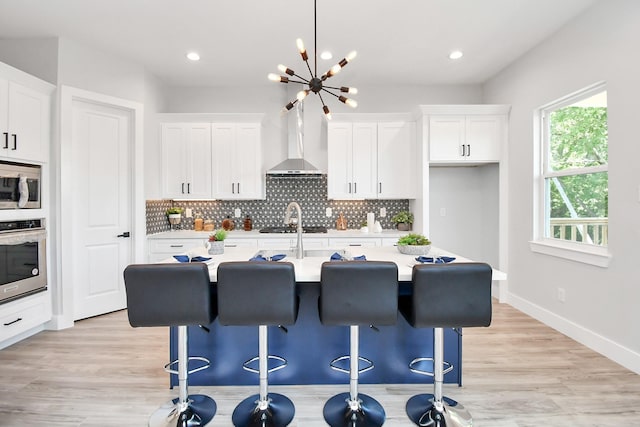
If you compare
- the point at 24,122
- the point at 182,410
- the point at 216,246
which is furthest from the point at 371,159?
the point at 24,122

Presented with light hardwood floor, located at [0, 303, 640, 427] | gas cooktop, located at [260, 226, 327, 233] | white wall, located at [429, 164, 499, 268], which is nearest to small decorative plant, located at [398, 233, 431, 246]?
light hardwood floor, located at [0, 303, 640, 427]

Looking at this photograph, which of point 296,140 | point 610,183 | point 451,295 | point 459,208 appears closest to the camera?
point 451,295

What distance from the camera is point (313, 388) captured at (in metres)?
2.32

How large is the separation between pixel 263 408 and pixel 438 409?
100 centimetres

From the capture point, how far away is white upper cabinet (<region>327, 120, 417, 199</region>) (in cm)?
453

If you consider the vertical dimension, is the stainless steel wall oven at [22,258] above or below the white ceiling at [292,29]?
below

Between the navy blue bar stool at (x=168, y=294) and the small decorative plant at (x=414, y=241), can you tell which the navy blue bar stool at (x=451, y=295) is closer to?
the small decorative plant at (x=414, y=241)

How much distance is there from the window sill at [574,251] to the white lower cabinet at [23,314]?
494 cm

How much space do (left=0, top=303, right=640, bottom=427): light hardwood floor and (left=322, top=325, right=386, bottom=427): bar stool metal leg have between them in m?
0.07

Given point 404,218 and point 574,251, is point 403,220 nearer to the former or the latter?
point 404,218

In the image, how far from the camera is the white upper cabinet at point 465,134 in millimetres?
4281

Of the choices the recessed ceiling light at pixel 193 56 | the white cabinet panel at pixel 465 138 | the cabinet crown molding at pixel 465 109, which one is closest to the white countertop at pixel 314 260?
the white cabinet panel at pixel 465 138

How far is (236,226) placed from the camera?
4.94 meters

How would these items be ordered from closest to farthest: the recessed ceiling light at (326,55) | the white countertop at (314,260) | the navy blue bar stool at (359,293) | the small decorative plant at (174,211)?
the navy blue bar stool at (359,293) → the white countertop at (314,260) → the recessed ceiling light at (326,55) → the small decorative plant at (174,211)
